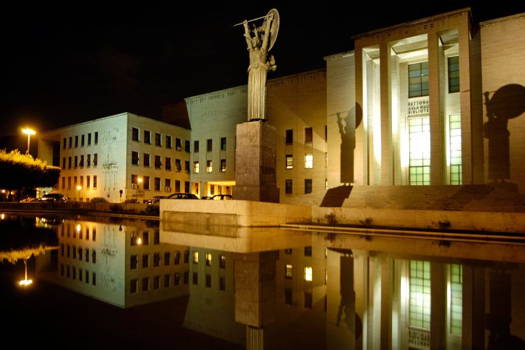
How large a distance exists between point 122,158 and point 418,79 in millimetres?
35082

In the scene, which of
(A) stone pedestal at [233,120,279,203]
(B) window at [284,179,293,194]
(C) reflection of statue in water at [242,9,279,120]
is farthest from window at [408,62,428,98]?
(A) stone pedestal at [233,120,279,203]

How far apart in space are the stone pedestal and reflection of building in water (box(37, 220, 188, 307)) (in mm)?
7043

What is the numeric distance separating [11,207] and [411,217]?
39.5 meters

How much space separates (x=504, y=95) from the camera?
1234 inches

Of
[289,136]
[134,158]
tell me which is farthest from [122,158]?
[289,136]

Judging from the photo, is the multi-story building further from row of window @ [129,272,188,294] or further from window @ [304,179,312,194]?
row of window @ [129,272,188,294]

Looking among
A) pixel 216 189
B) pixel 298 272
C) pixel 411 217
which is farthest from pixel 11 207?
pixel 298 272

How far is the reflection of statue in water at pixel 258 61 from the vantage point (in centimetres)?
1981

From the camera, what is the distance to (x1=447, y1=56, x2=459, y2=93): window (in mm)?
34844

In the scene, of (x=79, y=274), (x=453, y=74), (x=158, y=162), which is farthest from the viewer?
(x=158, y=162)

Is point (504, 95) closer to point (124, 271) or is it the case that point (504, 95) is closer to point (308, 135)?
point (308, 135)

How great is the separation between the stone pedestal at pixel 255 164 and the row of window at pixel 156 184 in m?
34.6

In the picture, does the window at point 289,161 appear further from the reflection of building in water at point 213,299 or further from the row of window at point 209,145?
the reflection of building in water at point 213,299

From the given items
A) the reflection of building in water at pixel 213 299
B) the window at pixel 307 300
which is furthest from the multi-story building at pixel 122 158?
the window at pixel 307 300
